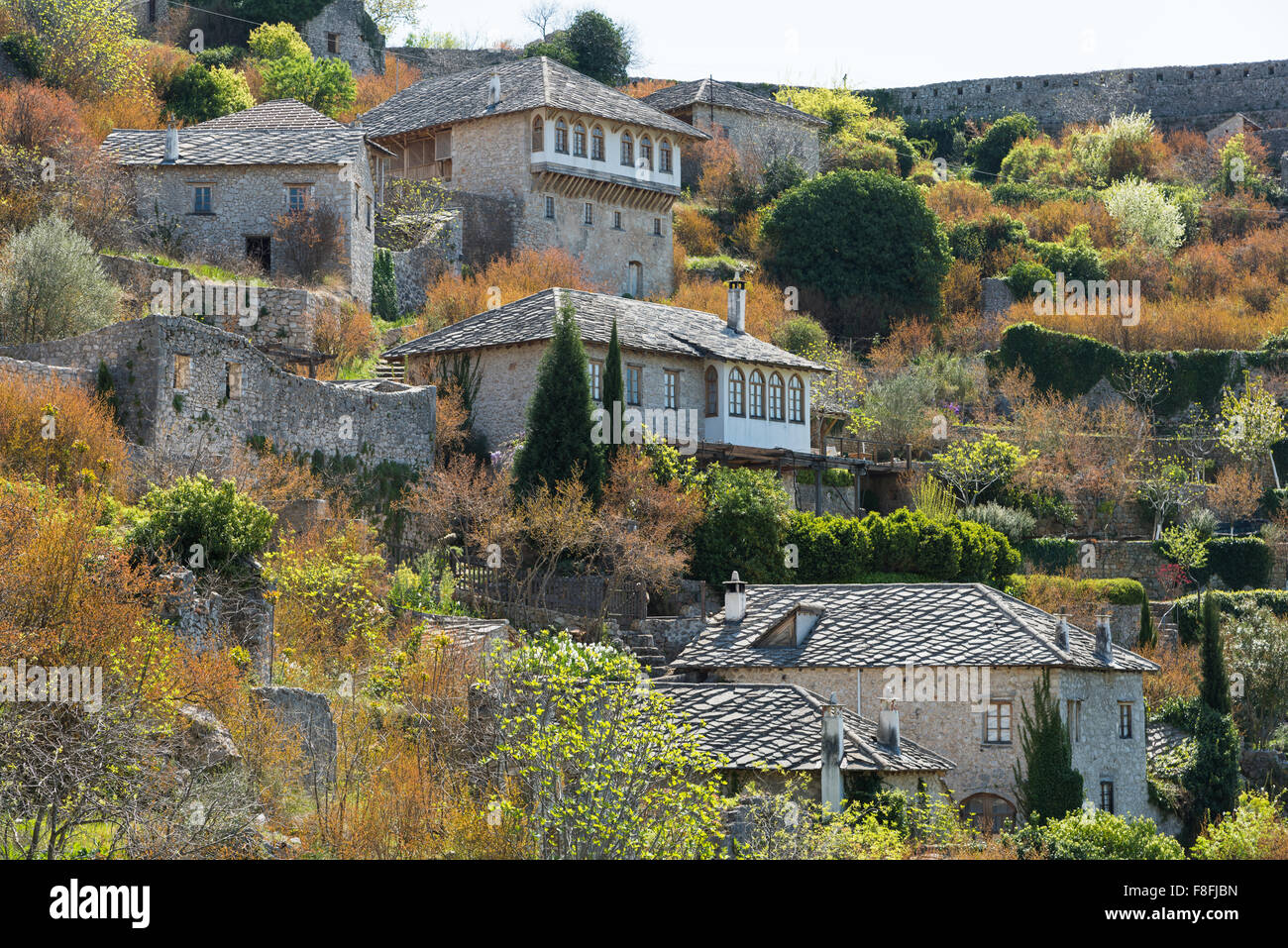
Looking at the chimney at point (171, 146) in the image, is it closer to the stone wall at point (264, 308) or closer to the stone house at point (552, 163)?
the stone wall at point (264, 308)

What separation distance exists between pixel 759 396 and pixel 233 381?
16046mm

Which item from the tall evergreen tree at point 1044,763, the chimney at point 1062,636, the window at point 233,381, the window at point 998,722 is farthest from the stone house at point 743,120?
the tall evergreen tree at point 1044,763

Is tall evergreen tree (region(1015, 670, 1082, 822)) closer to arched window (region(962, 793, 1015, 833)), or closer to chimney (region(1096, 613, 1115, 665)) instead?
arched window (region(962, 793, 1015, 833))

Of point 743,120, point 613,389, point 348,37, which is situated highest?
point 348,37

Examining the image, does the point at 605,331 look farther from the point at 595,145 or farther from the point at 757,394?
the point at 595,145

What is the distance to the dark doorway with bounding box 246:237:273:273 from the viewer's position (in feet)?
140

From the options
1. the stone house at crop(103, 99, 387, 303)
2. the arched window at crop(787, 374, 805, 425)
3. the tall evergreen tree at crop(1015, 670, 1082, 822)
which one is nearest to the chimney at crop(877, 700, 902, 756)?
the tall evergreen tree at crop(1015, 670, 1082, 822)

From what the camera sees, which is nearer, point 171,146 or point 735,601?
point 735,601

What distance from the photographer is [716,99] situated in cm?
6525

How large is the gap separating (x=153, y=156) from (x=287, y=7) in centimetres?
2429

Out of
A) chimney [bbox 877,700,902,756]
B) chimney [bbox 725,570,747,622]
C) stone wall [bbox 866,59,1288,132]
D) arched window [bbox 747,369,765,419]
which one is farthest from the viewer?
stone wall [bbox 866,59,1288,132]

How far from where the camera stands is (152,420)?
28125mm

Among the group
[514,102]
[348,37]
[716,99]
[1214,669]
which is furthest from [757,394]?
[348,37]

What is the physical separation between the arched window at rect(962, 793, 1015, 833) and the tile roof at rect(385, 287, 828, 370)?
1397 centimetres
